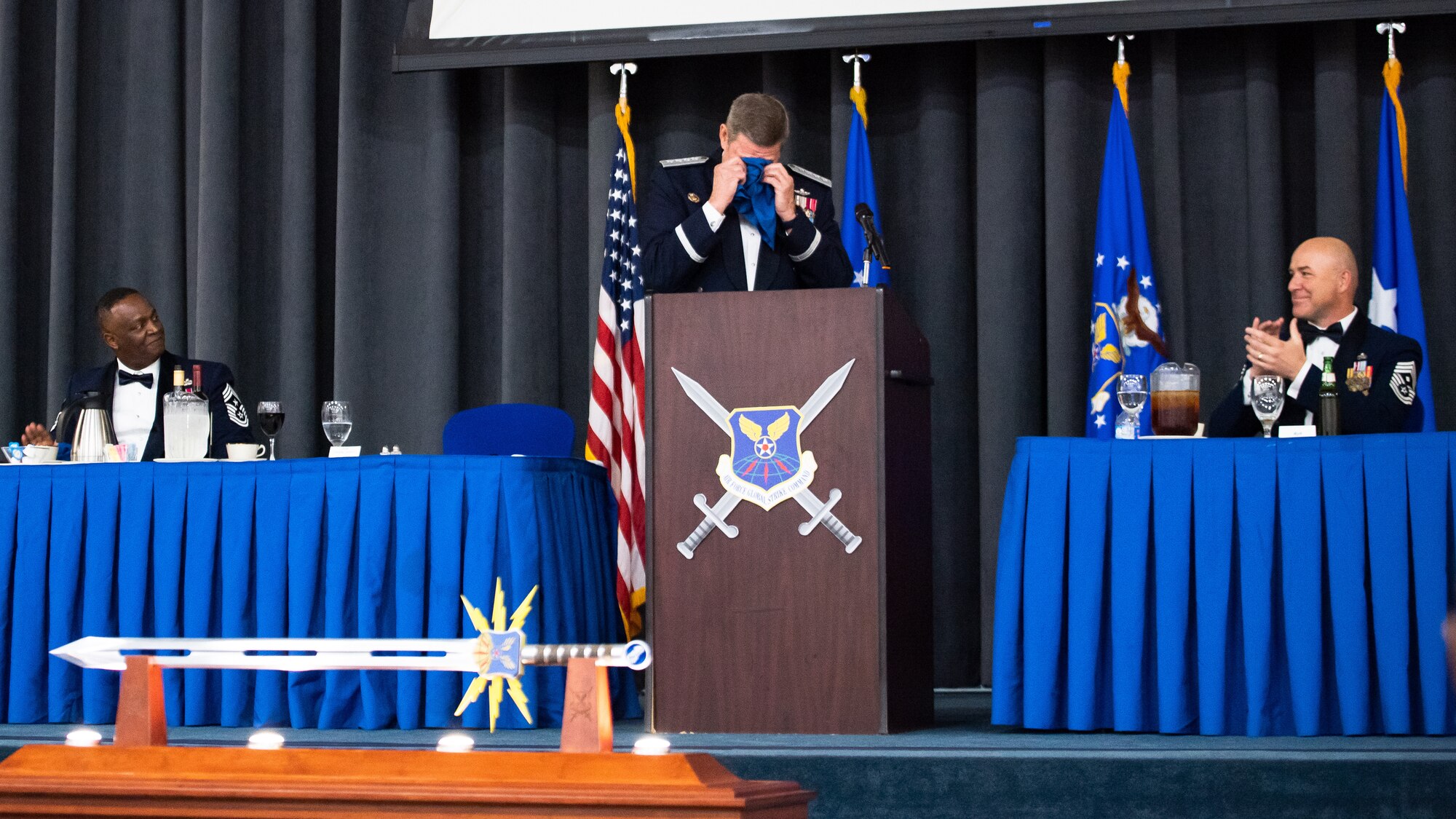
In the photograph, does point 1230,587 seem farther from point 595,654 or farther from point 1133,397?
point 595,654

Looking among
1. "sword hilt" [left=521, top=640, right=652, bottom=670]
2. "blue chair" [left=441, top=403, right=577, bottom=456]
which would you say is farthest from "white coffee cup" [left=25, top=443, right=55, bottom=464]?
"sword hilt" [left=521, top=640, right=652, bottom=670]

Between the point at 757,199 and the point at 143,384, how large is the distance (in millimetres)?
2151

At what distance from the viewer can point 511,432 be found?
4.12m

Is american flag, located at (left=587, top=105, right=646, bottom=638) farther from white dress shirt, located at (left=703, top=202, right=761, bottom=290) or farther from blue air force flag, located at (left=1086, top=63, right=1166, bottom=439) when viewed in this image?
blue air force flag, located at (left=1086, top=63, right=1166, bottom=439)

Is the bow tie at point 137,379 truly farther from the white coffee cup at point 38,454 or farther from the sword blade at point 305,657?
the sword blade at point 305,657

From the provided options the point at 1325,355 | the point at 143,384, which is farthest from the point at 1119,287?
the point at 143,384

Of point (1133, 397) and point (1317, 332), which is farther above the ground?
point (1317, 332)

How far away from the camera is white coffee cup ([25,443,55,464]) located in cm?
381

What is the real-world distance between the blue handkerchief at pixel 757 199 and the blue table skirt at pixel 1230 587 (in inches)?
32.7

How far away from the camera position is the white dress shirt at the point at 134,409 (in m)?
4.51

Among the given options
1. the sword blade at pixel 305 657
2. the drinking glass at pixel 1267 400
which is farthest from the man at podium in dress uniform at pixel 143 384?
the sword blade at pixel 305 657

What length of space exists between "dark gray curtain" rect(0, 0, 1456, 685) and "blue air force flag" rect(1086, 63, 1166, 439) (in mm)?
136

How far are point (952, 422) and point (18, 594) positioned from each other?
3090 mm

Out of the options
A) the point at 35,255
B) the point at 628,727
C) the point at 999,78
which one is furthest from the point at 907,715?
the point at 35,255
